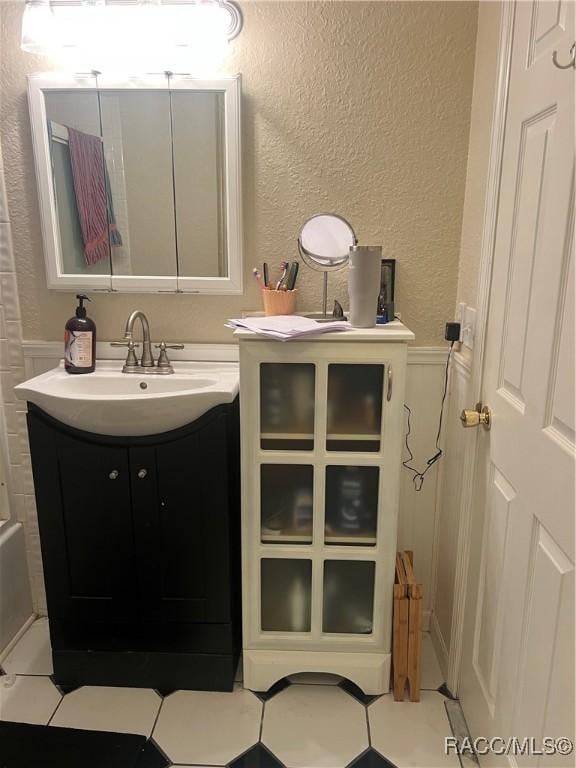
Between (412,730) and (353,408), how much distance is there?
3.00 feet

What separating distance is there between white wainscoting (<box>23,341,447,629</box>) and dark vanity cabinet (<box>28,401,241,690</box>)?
36cm

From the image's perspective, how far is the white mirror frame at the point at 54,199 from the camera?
5.37 feet

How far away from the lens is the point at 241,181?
169 centimetres

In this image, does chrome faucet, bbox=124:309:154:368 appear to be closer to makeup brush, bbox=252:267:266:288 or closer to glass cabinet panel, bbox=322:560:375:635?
makeup brush, bbox=252:267:266:288

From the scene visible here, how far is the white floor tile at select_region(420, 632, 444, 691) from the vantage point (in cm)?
173

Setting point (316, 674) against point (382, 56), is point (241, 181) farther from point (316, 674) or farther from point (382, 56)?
point (316, 674)

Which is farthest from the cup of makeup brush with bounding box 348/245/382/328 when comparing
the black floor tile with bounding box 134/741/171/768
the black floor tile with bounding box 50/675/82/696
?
the black floor tile with bounding box 50/675/82/696

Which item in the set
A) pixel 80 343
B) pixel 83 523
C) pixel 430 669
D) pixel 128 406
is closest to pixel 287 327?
pixel 128 406

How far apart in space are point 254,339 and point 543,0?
36.9 inches

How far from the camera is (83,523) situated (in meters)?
1.60

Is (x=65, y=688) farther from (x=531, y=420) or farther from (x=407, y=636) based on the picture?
(x=531, y=420)

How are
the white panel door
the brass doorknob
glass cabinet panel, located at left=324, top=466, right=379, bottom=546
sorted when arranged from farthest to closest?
glass cabinet panel, located at left=324, top=466, right=379, bottom=546 → the brass doorknob → the white panel door

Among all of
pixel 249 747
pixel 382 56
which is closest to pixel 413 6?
pixel 382 56

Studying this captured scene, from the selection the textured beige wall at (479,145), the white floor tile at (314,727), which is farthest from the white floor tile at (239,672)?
the textured beige wall at (479,145)
